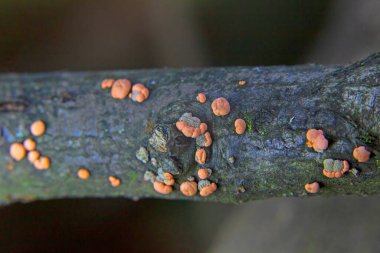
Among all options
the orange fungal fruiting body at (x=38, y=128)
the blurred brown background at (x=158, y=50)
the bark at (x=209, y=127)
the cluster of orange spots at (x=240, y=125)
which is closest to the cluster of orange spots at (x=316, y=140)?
the bark at (x=209, y=127)

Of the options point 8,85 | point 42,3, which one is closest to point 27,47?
point 42,3

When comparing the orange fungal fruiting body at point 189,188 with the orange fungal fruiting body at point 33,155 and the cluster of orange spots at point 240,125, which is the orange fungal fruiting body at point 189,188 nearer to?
the cluster of orange spots at point 240,125

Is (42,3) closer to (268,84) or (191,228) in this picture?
(191,228)

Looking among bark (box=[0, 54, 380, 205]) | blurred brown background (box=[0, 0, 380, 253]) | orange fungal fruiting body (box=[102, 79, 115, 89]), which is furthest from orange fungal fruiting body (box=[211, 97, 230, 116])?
blurred brown background (box=[0, 0, 380, 253])

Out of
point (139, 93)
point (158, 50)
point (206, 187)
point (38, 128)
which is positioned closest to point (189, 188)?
point (206, 187)

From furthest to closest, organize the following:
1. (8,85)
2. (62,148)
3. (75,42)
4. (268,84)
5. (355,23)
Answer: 1. (75,42)
2. (355,23)
3. (8,85)
4. (62,148)
5. (268,84)

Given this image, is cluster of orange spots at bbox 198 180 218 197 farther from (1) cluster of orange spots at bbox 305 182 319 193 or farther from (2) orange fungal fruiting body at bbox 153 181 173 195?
(1) cluster of orange spots at bbox 305 182 319 193

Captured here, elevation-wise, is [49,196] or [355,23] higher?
[355,23]
